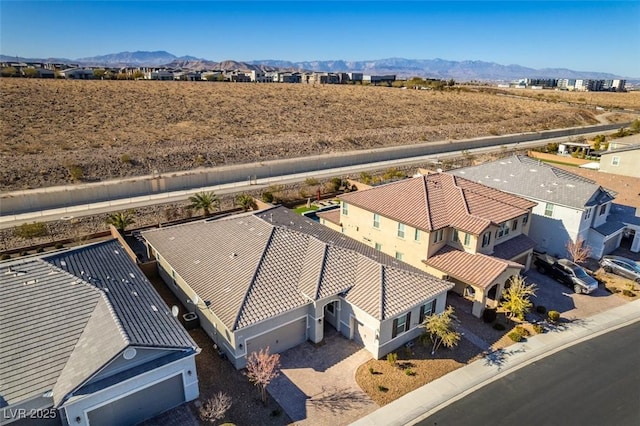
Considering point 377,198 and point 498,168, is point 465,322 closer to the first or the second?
point 377,198

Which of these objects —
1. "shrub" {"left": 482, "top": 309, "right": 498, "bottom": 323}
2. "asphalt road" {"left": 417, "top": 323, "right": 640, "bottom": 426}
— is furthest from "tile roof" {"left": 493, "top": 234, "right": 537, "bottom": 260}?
"asphalt road" {"left": 417, "top": 323, "right": 640, "bottom": 426}

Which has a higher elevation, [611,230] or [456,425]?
[611,230]

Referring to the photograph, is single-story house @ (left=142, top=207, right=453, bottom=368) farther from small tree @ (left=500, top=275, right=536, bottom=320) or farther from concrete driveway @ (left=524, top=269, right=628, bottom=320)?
concrete driveway @ (left=524, top=269, right=628, bottom=320)

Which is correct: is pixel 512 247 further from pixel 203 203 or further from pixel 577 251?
pixel 203 203

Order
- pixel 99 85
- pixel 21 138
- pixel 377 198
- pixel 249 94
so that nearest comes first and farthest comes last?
pixel 377 198, pixel 21 138, pixel 99 85, pixel 249 94

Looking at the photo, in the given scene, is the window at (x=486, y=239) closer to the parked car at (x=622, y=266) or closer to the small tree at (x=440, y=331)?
the small tree at (x=440, y=331)

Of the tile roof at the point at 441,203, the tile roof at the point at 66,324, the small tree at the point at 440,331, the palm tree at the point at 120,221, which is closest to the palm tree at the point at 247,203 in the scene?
the palm tree at the point at 120,221

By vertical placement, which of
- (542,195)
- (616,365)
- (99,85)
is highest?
(99,85)

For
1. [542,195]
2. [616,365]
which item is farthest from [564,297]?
[542,195]
